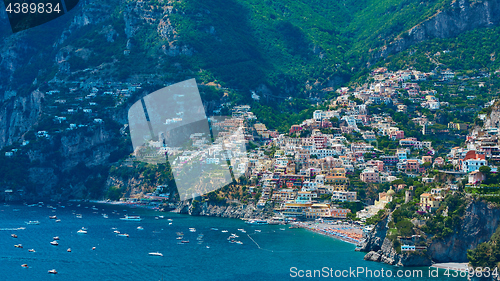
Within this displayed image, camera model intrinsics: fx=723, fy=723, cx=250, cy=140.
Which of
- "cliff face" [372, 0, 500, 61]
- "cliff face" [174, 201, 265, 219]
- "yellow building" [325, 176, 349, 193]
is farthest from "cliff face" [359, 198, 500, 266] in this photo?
"cliff face" [372, 0, 500, 61]

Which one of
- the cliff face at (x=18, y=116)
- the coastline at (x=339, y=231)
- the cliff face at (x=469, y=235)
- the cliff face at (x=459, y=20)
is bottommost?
the coastline at (x=339, y=231)

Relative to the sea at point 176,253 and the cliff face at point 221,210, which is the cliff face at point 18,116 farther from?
the cliff face at point 221,210

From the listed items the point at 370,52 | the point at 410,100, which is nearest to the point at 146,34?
the point at 370,52

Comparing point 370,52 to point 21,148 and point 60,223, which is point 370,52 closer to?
point 21,148

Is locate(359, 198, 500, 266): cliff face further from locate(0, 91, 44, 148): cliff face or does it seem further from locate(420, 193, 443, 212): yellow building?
locate(0, 91, 44, 148): cliff face

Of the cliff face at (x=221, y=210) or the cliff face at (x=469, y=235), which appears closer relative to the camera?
the cliff face at (x=469, y=235)

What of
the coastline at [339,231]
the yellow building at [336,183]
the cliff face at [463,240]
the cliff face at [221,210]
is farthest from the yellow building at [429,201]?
the cliff face at [221,210]
